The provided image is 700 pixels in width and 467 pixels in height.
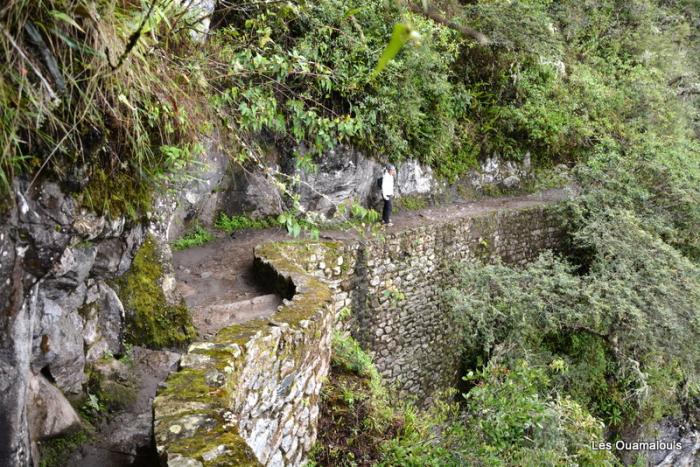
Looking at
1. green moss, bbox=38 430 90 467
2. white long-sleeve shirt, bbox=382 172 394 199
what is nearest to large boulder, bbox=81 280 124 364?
green moss, bbox=38 430 90 467

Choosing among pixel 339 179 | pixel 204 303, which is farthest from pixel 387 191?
pixel 204 303

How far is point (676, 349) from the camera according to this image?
8.89 meters

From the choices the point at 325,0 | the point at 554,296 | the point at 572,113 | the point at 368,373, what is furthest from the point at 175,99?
the point at 572,113

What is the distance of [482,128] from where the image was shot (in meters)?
12.5

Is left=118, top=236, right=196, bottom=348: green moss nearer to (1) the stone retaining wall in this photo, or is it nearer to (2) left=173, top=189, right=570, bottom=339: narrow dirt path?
(2) left=173, top=189, right=570, bottom=339: narrow dirt path

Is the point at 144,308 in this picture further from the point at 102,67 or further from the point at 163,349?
the point at 102,67

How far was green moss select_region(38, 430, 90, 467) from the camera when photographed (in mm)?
3287

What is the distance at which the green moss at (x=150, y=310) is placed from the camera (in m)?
4.89

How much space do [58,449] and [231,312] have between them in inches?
93.6

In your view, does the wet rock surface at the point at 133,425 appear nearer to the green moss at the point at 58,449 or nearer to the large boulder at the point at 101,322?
the green moss at the point at 58,449

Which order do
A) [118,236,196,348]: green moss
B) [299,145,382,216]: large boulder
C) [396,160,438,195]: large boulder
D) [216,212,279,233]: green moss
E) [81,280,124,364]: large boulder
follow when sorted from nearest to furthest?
[81,280,124,364]: large boulder → [118,236,196,348]: green moss → [216,212,279,233]: green moss → [299,145,382,216]: large boulder → [396,160,438,195]: large boulder

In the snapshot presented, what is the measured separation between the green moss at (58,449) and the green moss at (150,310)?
1.36m

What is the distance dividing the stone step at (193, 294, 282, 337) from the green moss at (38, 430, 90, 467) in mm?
1833

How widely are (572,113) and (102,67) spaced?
12.7 meters
